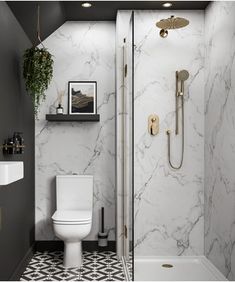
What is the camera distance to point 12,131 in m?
2.78

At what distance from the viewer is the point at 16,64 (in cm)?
290

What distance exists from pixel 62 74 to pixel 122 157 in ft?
3.72

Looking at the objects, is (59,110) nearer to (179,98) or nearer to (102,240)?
(179,98)

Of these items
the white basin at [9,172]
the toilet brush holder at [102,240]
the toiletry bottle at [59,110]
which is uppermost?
the toiletry bottle at [59,110]

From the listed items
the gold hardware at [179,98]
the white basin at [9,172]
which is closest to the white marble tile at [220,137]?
the gold hardware at [179,98]

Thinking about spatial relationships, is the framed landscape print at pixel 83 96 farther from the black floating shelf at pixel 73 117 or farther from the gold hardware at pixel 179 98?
the gold hardware at pixel 179 98

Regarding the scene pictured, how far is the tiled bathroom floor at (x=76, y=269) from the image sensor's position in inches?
117

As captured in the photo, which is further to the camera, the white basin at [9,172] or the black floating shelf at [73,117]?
the black floating shelf at [73,117]

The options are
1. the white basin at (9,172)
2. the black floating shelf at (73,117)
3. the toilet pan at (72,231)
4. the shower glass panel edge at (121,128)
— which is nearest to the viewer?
the white basin at (9,172)

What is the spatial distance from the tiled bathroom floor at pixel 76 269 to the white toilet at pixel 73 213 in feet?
0.41

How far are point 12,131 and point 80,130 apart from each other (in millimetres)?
1079

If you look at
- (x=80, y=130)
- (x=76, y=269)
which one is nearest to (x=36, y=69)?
(x=80, y=130)

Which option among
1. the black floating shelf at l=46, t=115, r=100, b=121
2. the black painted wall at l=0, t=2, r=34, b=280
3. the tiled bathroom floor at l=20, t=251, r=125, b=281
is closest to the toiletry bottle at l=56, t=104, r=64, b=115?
the black floating shelf at l=46, t=115, r=100, b=121

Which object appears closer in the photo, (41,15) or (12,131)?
(12,131)
